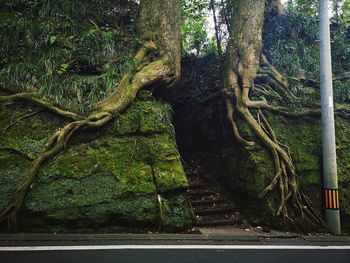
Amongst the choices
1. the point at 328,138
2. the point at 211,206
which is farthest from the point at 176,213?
the point at 328,138

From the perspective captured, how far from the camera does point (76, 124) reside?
18.1ft

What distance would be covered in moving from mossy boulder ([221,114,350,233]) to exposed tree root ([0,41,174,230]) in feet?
8.41

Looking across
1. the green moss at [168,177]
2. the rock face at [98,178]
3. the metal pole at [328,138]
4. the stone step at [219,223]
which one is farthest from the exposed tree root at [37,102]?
the metal pole at [328,138]

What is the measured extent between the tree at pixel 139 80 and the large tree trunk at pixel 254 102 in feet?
5.16

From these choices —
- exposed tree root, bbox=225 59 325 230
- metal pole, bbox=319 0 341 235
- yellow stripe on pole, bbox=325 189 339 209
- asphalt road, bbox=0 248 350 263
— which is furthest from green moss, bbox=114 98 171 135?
yellow stripe on pole, bbox=325 189 339 209

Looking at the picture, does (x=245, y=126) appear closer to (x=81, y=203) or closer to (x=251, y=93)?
(x=251, y=93)

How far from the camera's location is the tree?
495cm

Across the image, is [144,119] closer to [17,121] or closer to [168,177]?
[168,177]

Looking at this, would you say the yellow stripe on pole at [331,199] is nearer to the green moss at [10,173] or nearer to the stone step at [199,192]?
the stone step at [199,192]

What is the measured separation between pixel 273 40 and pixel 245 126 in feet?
12.3

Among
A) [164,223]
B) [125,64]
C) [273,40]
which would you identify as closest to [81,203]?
[164,223]

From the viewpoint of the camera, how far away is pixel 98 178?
5207 millimetres

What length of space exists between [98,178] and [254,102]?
13.7 feet

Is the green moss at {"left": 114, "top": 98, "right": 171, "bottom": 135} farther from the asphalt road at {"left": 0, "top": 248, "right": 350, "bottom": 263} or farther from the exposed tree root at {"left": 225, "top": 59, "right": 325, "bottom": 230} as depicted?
the asphalt road at {"left": 0, "top": 248, "right": 350, "bottom": 263}
